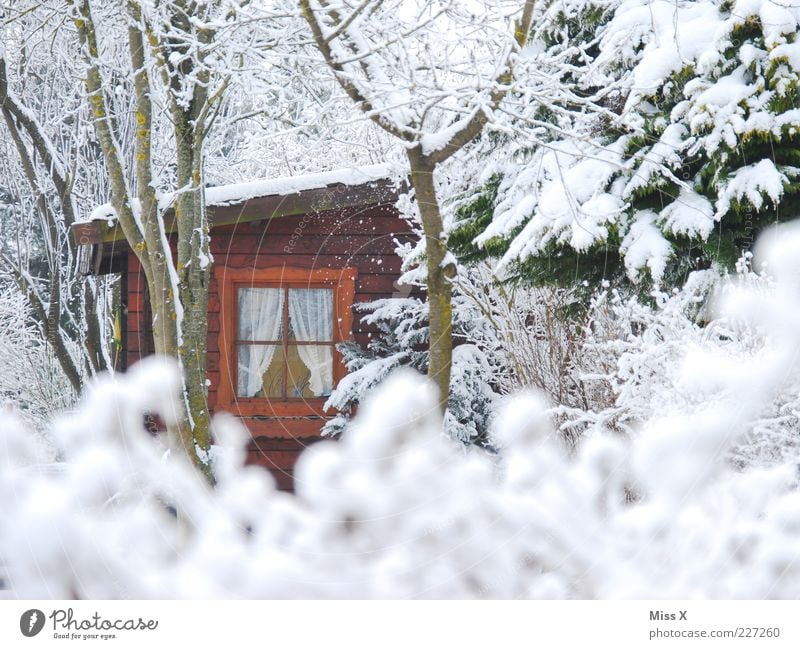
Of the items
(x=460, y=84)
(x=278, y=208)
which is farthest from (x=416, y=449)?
(x=278, y=208)

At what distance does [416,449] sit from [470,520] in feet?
0.67

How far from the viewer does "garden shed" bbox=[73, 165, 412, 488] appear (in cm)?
239

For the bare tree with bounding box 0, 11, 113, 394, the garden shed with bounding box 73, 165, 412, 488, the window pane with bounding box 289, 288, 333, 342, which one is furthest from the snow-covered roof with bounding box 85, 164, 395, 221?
the window pane with bounding box 289, 288, 333, 342

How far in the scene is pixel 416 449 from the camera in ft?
5.71

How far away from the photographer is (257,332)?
244 centimetres

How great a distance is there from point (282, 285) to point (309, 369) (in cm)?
36

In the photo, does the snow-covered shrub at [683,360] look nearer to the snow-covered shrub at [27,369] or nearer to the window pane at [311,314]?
the window pane at [311,314]

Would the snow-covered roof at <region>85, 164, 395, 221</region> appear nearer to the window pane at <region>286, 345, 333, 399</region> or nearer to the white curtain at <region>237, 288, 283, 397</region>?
the white curtain at <region>237, 288, 283, 397</region>

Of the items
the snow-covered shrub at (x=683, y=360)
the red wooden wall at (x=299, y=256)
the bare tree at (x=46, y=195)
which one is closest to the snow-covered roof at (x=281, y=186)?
the red wooden wall at (x=299, y=256)

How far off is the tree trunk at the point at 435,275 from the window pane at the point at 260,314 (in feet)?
1.82

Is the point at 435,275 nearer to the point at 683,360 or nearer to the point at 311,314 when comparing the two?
the point at 311,314

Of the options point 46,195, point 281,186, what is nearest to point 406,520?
point 281,186

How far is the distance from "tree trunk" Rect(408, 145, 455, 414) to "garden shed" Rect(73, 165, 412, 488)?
1.26ft

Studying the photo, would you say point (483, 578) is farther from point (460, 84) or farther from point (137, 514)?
point (460, 84)
